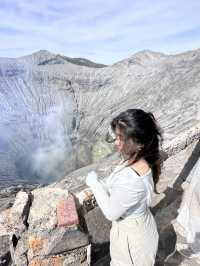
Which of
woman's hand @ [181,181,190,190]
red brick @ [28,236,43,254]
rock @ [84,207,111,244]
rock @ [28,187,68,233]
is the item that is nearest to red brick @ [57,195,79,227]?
rock @ [28,187,68,233]

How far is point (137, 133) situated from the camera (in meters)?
2.26

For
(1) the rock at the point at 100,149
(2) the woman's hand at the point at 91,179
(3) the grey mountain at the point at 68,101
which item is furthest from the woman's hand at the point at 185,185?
(1) the rock at the point at 100,149

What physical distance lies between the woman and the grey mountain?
50.6ft

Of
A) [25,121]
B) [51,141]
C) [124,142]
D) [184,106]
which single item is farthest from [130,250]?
[25,121]

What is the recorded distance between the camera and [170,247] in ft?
11.9

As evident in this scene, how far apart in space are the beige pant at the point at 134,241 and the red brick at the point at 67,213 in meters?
0.27

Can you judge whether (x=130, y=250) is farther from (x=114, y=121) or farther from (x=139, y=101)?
(x=139, y=101)

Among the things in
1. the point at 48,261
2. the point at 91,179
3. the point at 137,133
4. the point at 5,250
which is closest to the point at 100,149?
the point at 5,250

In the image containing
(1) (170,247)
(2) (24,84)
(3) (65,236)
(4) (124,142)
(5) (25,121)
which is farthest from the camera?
(2) (24,84)

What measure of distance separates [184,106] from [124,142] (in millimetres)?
16276

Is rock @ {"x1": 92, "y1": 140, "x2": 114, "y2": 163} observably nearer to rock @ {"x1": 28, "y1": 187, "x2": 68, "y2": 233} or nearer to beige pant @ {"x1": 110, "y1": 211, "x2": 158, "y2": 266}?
rock @ {"x1": 28, "y1": 187, "x2": 68, "y2": 233}

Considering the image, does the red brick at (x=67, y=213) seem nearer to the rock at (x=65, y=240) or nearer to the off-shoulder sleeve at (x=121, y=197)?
the rock at (x=65, y=240)

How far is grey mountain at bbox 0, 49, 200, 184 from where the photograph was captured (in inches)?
883

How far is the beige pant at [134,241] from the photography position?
2.38 metres
